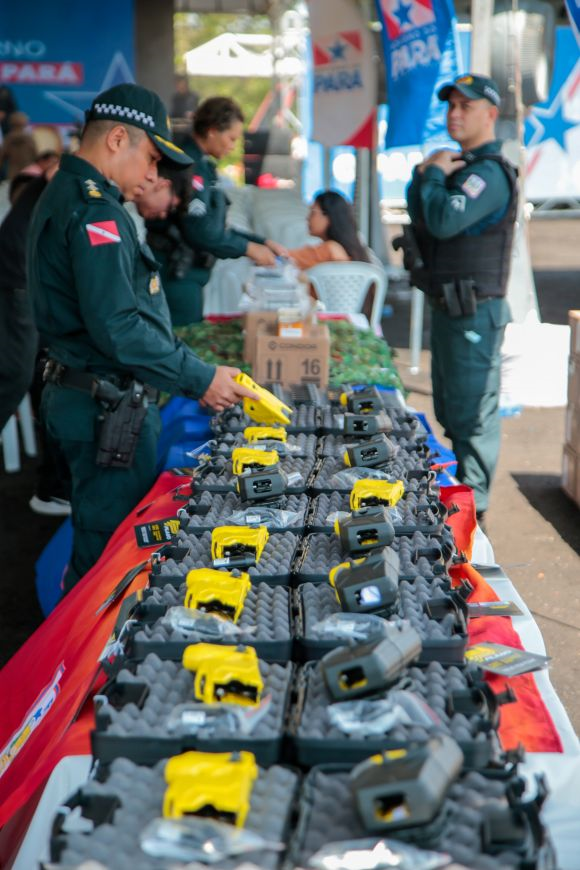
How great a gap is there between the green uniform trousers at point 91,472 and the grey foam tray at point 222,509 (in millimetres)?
713

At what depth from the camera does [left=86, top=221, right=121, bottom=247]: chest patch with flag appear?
254 centimetres

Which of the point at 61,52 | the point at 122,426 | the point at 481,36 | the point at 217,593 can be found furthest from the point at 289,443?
the point at 61,52

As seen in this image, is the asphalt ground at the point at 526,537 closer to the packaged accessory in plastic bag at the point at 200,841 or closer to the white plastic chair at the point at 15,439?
the white plastic chair at the point at 15,439

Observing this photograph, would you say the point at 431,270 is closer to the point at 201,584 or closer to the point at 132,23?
the point at 201,584

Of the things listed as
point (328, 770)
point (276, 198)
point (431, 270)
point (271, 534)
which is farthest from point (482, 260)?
point (276, 198)

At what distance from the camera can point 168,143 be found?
8.66 ft

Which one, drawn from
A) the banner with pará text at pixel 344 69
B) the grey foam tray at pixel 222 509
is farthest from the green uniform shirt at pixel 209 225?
the banner with pará text at pixel 344 69

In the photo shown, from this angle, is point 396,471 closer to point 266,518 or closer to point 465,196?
point 266,518

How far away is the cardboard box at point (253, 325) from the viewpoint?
382 centimetres

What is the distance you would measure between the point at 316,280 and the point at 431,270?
1.87m

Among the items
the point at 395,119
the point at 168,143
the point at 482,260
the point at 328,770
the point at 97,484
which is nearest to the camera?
the point at 328,770

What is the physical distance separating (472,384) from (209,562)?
275 cm

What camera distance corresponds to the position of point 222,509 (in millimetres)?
2160

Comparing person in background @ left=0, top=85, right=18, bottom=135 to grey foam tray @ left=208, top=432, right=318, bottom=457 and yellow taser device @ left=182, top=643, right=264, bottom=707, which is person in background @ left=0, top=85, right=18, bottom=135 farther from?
yellow taser device @ left=182, top=643, right=264, bottom=707
